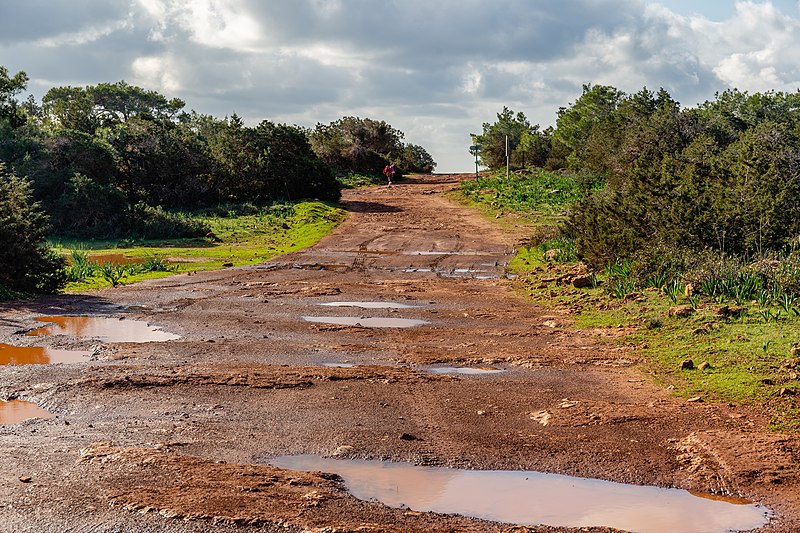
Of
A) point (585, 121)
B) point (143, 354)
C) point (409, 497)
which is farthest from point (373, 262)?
point (585, 121)

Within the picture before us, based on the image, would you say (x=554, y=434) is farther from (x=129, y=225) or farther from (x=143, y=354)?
(x=129, y=225)

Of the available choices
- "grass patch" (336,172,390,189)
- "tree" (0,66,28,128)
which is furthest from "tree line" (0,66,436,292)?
"grass patch" (336,172,390,189)

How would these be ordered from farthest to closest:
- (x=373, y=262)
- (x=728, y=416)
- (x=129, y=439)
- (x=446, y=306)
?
1. (x=373, y=262)
2. (x=446, y=306)
3. (x=728, y=416)
4. (x=129, y=439)

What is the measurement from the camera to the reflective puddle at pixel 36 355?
12648 mm

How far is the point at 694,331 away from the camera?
44.5 ft

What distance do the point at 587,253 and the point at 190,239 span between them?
50.2 feet

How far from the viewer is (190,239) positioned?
1234 inches

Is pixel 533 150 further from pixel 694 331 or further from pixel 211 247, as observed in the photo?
pixel 694 331

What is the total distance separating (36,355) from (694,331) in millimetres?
9505

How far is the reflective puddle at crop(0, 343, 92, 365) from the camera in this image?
12.6m

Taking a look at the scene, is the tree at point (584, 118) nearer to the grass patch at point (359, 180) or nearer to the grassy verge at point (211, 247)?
the grass patch at point (359, 180)

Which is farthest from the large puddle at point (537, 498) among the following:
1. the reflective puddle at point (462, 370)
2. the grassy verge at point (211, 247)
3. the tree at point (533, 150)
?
the tree at point (533, 150)

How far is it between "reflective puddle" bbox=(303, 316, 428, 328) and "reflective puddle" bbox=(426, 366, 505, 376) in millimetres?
3550

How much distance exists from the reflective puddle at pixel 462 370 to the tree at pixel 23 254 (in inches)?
412
